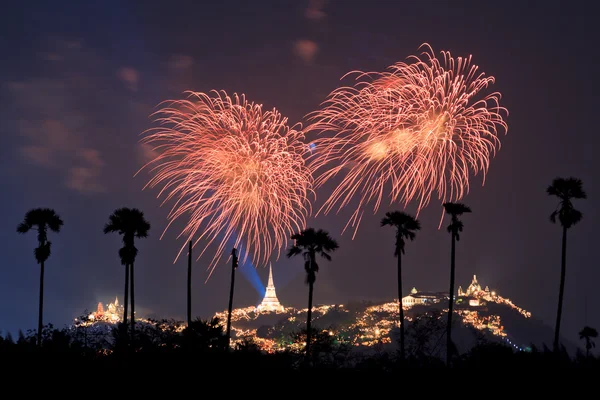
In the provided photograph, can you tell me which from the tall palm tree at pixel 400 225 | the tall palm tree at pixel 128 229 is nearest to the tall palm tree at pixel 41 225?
the tall palm tree at pixel 128 229

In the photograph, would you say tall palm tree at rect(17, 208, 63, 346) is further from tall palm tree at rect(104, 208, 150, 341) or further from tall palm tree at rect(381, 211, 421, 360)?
tall palm tree at rect(381, 211, 421, 360)

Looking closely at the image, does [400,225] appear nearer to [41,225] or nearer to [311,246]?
[311,246]

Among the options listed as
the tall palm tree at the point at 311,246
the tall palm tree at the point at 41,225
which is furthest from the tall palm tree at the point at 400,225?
the tall palm tree at the point at 41,225

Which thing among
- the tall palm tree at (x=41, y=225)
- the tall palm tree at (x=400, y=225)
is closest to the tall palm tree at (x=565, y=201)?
the tall palm tree at (x=400, y=225)

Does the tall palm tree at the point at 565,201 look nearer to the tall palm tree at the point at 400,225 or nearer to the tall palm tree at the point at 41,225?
the tall palm tree at the point at 400,225

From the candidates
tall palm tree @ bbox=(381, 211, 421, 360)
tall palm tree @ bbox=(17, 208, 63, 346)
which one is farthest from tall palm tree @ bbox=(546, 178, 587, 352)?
tall palm tree @ bbox=(17, 208, 63, 346)

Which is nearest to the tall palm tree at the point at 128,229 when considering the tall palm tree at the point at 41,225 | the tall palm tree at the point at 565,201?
the tall palm tree at the point at 41,225

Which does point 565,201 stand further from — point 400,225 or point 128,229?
point 128,229

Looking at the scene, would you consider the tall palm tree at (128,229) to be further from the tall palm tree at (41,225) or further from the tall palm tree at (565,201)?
the tall palm tree at (565,201)

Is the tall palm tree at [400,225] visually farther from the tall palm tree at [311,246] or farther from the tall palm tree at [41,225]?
the tall palm tree at [41,225]

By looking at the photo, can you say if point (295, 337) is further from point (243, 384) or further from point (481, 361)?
point (243, 384)

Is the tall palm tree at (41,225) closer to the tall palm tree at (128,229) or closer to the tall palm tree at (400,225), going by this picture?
the tall palm tree at (128,229)

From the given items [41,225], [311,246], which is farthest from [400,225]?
[41,225]
